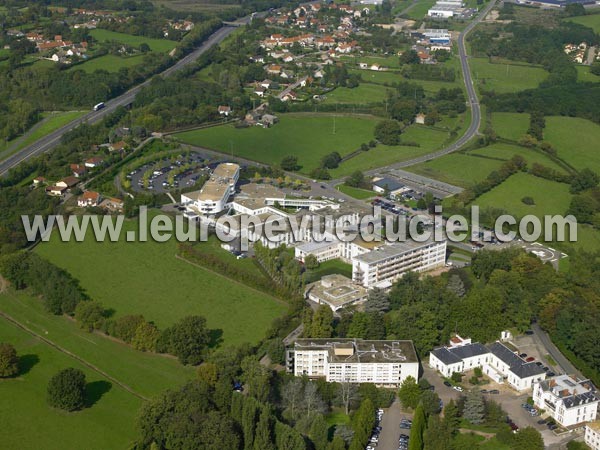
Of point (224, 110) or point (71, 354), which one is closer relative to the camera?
point (71, 354)

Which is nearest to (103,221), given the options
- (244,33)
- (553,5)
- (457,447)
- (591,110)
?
(457,447)

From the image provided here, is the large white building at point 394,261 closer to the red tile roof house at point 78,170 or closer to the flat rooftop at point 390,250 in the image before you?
the flat rooftop at point 390,250

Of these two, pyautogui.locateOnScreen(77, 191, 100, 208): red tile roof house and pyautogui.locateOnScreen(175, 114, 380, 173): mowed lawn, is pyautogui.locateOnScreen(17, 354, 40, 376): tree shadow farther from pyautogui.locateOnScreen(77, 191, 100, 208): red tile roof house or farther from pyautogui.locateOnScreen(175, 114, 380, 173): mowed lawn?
pyautogui.locateOnScreen(175, 114, 380, 173): mowed lawn

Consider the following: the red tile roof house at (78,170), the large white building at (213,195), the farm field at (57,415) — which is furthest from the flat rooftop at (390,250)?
the red tile roof house at (78,170)

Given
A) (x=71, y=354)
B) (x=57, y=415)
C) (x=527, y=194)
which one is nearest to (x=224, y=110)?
(x=527, y=194)

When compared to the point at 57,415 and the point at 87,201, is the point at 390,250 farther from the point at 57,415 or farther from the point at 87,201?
the point at 87,201

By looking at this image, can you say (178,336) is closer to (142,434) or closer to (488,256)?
(142,434)
